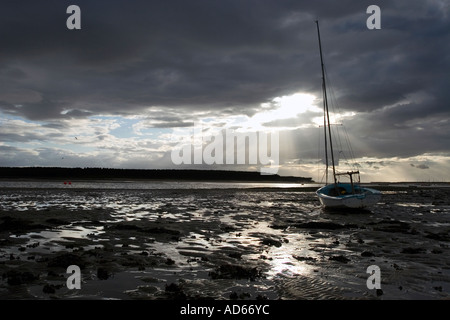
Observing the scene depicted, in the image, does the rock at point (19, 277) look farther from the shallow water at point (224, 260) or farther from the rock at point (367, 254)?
the rock at point (367, 254)

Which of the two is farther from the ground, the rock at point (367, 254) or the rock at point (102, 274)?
the rock at point (102, 274)

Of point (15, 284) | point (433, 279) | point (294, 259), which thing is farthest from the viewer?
point (294, 259)

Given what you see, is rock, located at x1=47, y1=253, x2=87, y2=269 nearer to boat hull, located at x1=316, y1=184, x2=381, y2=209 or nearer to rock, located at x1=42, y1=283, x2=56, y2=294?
rock, located at x1=42, y1=283, x2=56, y2=294

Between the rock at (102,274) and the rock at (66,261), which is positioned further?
the rock at (66,261)

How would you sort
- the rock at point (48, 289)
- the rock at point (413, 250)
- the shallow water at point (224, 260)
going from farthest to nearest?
1. the rock at point (413, 250)
2. the shallow water at point (224, 260)
3. the rock at point (48, 289)

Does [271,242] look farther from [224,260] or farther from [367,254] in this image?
[367,254]

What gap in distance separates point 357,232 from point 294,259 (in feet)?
30.6

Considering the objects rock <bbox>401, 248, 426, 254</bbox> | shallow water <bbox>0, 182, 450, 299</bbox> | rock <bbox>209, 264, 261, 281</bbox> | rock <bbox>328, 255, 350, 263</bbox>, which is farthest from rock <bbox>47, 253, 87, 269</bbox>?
rock <bbox>401, 248, 426, 254</bbox>

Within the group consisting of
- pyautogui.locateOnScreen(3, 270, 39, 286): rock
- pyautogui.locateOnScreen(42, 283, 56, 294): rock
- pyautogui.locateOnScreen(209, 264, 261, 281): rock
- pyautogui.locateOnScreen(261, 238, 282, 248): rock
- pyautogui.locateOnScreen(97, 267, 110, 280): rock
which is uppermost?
pyautogui.locateOnScreen(3, 270, 39, 286): rock

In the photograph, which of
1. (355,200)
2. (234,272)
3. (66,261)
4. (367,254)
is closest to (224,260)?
(234,272)

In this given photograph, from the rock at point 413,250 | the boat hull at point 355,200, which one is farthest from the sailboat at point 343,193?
the rock at point 413,250

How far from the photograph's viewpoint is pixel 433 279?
11.0 meters
